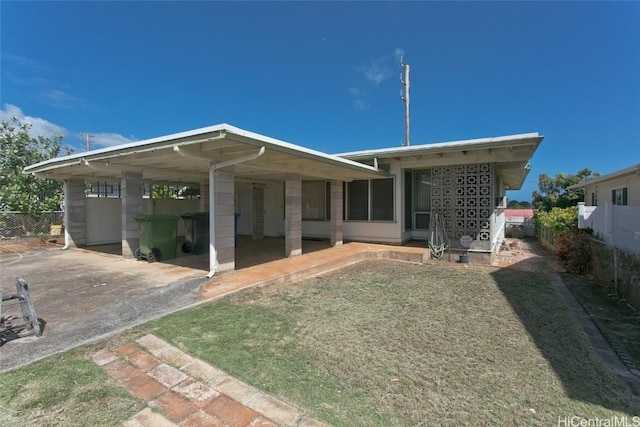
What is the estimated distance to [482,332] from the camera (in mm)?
3607

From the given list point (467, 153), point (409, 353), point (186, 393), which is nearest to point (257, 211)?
point (467, 153)

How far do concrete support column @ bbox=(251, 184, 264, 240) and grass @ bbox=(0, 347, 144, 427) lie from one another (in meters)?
9.33

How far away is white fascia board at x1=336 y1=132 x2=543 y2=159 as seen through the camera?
263 inches

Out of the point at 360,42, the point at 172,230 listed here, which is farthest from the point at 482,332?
the point at 360,42

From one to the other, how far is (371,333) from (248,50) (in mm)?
14461

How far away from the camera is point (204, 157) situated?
223 inches

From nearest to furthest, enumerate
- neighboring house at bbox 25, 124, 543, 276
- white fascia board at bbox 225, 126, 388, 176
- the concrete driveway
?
1. the concrete driveway
2. white fascia board at bbox 225, 126, 388, 176
3. neighboring house at bbox 25, 124, 543, 276

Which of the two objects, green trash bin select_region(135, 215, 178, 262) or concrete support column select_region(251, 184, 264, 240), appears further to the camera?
concrete support column select_region(251, 184, 264, 240)

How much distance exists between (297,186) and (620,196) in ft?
44.2

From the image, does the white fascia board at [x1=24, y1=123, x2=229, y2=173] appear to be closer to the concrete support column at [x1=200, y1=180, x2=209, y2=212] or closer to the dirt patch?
the dirt patch

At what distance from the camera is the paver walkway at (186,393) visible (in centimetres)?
204

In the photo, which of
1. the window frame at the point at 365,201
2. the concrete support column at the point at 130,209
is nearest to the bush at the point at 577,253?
the window frame at the point at 365,201

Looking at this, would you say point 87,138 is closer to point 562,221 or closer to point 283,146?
point 283,146

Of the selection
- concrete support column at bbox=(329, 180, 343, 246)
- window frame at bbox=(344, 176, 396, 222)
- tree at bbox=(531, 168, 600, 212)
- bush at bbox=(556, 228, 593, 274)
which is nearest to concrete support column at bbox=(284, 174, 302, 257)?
concrete support column at bbox=(329, 180, 343, 246)
